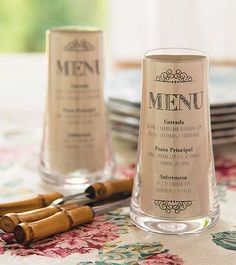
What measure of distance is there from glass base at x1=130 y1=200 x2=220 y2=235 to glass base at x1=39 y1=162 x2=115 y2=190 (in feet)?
0.53

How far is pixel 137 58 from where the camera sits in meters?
1.57

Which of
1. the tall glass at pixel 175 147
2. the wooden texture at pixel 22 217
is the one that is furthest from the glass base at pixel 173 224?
the wooden texture at pixel 22 217

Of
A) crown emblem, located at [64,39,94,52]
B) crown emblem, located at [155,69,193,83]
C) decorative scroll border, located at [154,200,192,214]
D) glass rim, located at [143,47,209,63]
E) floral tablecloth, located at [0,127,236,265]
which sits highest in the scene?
crown emblem, located at [64,39,94,52]

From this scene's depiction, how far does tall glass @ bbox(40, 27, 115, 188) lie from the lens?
896 millimetres

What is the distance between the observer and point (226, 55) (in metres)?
1.48

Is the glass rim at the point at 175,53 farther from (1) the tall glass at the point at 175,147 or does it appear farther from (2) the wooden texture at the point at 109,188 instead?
(2) the wooden texture at the point at 109,188

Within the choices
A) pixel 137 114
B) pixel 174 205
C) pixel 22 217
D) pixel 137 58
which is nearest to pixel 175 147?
pixel 174 205

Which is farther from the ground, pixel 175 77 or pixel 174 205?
pixel 175 77

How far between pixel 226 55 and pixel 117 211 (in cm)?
73

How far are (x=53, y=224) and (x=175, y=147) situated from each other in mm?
157

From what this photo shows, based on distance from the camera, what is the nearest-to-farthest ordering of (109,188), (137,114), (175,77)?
(175,77), (109,188), (137,114)

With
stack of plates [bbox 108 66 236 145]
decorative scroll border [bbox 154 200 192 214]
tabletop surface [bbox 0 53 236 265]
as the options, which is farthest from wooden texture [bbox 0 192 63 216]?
stack of plates [bbox 108 66 236 145]

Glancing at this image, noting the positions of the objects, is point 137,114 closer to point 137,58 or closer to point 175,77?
point 175,77

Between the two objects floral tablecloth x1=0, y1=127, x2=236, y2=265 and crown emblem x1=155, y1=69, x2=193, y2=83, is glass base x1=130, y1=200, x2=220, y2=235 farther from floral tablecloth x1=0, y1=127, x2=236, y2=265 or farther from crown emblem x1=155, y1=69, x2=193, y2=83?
crown emblem x1=155, y1=69, x2=193, y2=83
